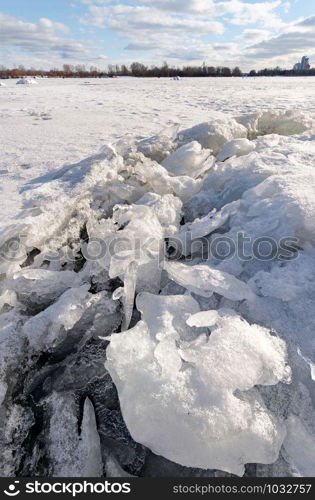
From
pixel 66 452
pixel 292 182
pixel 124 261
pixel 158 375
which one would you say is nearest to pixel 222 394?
pixel 158 375

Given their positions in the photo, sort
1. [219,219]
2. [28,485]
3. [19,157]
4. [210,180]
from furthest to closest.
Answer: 1. [19,157]
2. [210,180]
3. [219,219]
4. [28,485]

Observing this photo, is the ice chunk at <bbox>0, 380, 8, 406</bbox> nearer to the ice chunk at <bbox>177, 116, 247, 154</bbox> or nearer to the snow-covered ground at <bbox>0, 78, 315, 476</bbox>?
the snow-covered ground at <bbox>0, 78, 315, 476</bbox>

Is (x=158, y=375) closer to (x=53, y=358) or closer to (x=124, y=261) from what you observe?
(x=53, y=358)

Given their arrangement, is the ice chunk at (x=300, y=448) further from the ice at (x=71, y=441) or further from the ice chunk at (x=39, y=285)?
the ice chunk at (x=39, y=285)

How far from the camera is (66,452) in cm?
117

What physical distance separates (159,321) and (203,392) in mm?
345

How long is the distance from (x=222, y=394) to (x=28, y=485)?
701mm

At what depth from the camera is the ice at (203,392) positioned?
1021 mm

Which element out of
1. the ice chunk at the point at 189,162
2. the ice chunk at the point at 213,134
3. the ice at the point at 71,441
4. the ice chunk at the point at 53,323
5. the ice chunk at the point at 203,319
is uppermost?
the ice chunk at the point at 213,134

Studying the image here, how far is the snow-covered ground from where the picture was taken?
1073 millimetres

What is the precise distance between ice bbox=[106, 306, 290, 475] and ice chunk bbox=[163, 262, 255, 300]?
21 centimetres

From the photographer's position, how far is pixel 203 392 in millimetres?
1097

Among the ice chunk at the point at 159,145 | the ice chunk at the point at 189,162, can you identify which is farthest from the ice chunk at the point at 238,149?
the ice chunk at the point at 159,145
